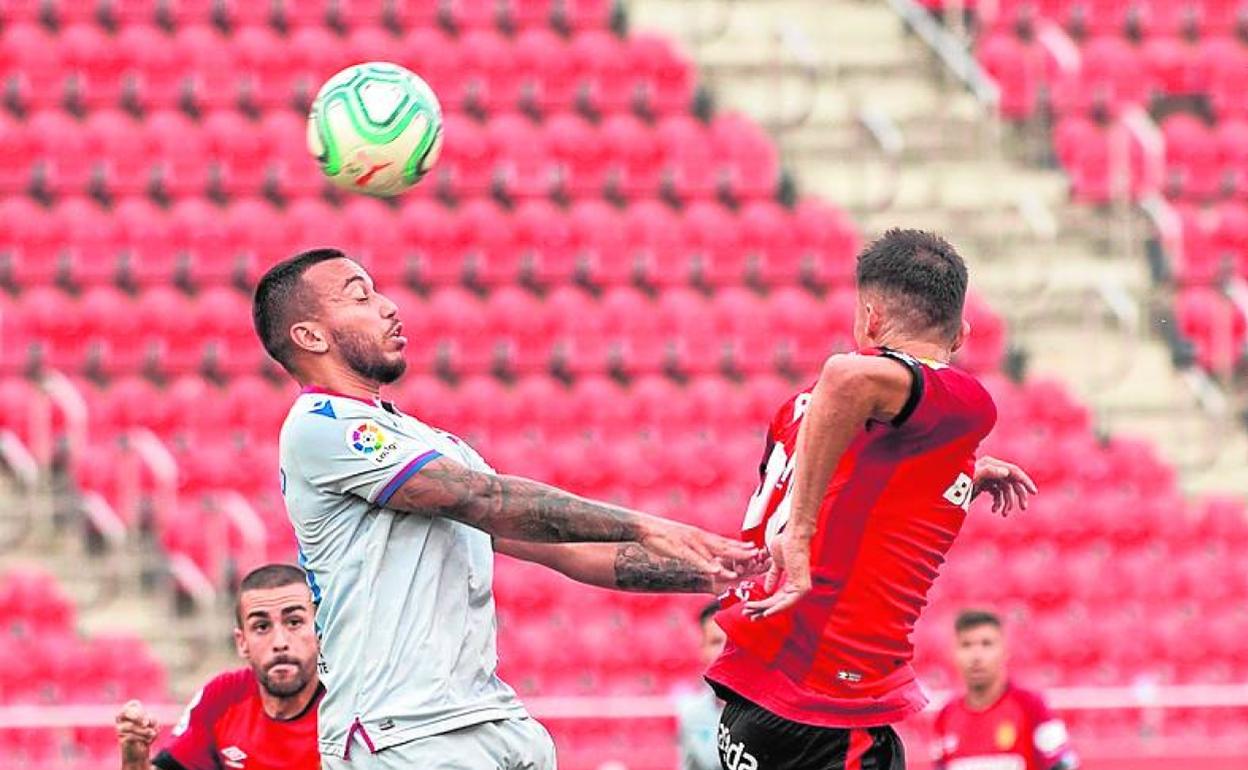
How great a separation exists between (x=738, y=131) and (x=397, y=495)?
12789 millimetres

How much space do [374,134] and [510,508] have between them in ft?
5.58

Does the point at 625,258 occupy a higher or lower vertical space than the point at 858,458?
higher

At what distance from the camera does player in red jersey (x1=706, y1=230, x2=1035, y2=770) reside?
5527 mm

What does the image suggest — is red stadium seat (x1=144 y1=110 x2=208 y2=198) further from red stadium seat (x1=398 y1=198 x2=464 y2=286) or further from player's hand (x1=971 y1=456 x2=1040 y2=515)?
player's hand (x1=971 y1=456 x2=1040 y2=515)

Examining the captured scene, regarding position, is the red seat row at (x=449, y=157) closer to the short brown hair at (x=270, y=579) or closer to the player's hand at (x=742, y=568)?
the short brown hair at (x=270, y=579)

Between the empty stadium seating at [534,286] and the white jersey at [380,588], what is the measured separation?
8618 millimetres

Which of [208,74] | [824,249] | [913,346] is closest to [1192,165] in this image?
[824,249]

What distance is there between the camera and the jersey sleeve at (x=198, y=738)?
7305 mm

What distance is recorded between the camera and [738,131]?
710 inches

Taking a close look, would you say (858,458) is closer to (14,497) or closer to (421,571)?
(421,571)

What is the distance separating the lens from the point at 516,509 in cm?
556

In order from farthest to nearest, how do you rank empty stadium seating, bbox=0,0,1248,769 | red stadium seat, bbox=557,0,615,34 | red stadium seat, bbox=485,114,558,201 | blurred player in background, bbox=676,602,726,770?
red stadium seat, bbox=557,0,615,34 < red stadium seat, bbox=485,114,558,201 < empty stadium seating, bbox=0,0,1248,769 < blurred player in background, bbox=676,602,726,770

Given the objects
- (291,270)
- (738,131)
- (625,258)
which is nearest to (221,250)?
(625,258)

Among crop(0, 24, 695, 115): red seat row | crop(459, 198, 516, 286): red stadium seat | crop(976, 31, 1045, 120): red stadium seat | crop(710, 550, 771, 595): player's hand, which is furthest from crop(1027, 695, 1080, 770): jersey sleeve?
crop(976, 31, 1045, 120): red stadium seat
